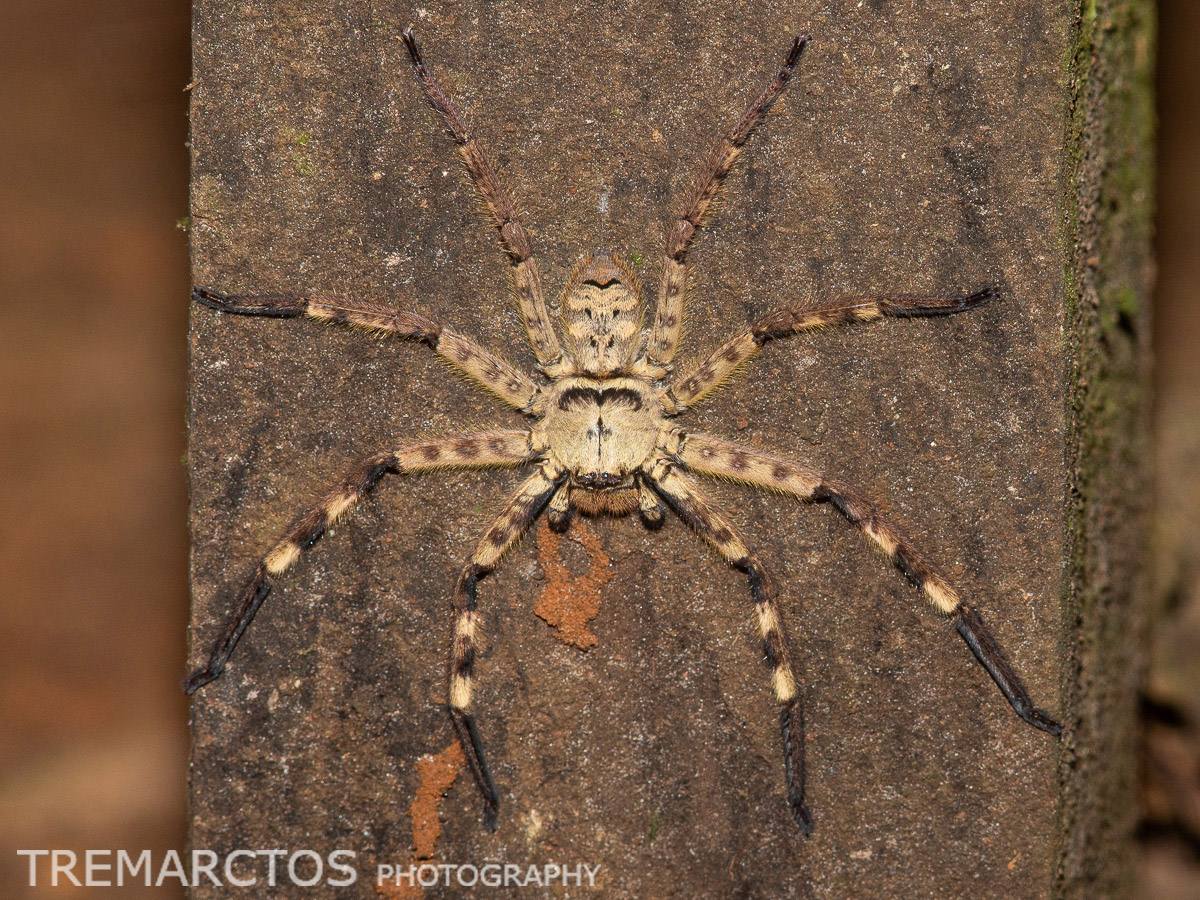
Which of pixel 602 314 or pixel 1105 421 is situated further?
pixel 1105 421

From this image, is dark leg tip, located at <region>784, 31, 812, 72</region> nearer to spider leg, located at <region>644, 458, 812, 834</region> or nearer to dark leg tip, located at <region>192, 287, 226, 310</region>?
spider leg, located at <region>644, 458, 812, 834</region>

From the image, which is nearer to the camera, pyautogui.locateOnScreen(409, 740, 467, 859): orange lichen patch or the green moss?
pyautogui.locateOnScreen(409, 740, 467, 859): orange lichen patch

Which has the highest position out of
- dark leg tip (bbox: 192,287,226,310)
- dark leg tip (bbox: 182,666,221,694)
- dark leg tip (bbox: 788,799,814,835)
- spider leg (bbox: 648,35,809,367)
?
spider leg (bbox: 648,35,809,367)

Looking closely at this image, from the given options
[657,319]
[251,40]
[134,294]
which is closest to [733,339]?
[657,319]

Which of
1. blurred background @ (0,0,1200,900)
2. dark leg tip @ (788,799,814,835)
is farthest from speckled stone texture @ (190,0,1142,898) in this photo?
blurred background @ (0,0,1200,900)

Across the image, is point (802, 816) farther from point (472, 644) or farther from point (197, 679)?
point (197, 679)

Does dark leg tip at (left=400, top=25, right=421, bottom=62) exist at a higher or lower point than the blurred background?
higher

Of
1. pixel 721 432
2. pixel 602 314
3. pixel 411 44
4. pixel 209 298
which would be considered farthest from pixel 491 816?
pixel 411 44

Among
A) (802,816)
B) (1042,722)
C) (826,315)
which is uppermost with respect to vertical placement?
(826,315)
